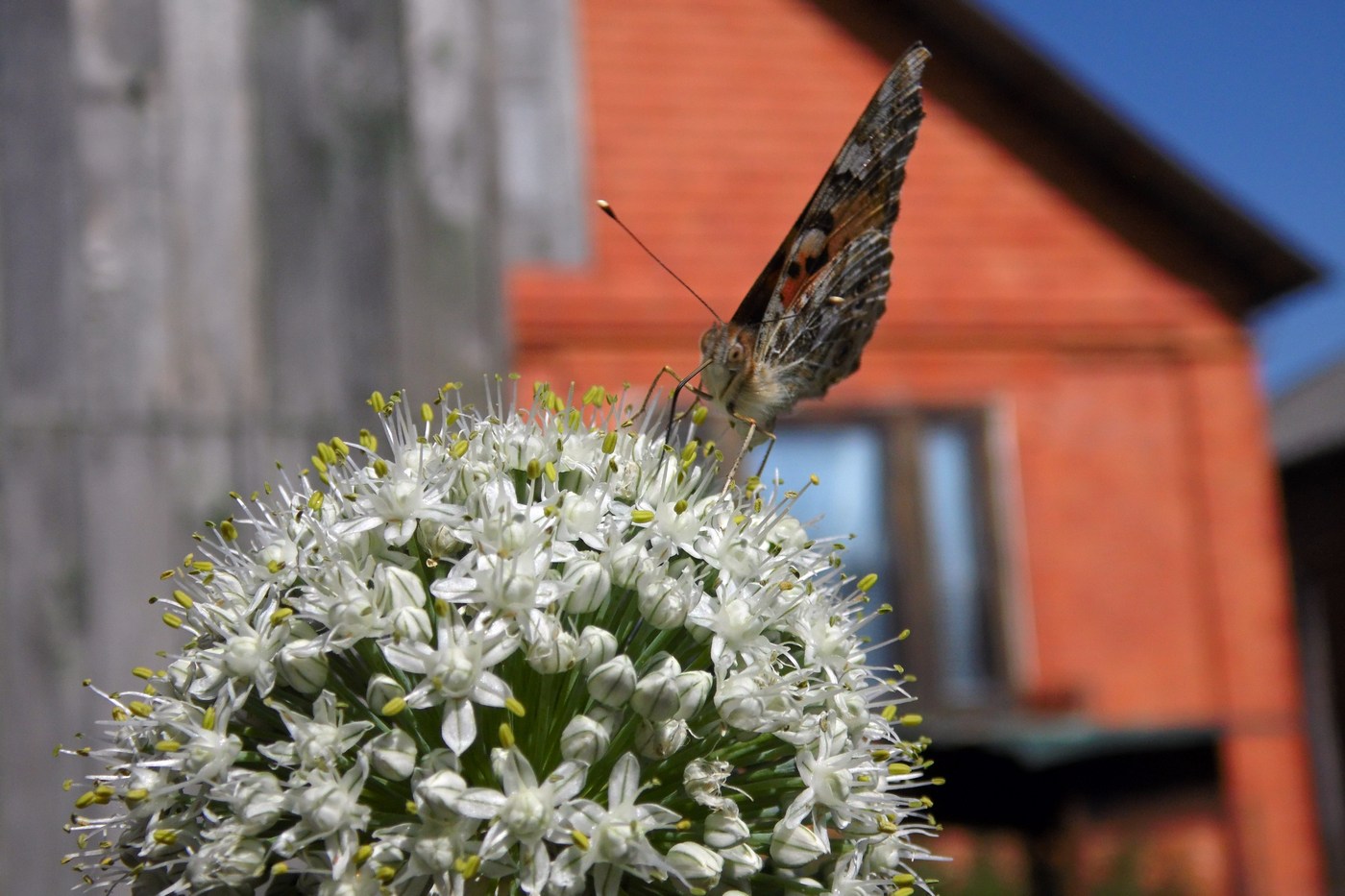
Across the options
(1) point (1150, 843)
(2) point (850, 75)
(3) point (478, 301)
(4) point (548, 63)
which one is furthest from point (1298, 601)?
(3) point (478, 301)

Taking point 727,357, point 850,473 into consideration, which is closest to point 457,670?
point 727,357

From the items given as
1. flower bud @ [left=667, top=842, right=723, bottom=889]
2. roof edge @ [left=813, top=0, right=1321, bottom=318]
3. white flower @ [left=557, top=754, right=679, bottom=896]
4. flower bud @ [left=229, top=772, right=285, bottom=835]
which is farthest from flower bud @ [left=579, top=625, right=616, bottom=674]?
roof edge @ [left=813, top=0, right=1321, bottom=318]

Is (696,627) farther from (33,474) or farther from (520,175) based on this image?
(520,175)

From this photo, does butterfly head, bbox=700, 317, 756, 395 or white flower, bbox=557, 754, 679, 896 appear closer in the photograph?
white flower, bbox=557, 754, 679, 896

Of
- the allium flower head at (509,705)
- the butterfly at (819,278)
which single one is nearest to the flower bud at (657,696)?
the allium flower head at (509,705)

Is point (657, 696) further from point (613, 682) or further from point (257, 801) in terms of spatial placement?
point (257, 801)

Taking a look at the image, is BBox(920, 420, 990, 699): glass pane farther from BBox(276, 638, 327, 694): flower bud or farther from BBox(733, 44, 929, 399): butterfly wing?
BBox(276, 638, 327, 694): flower bud

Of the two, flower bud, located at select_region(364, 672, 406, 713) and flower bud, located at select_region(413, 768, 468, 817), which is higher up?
flower bud, located at select_region(364, 672, 406, 713)
